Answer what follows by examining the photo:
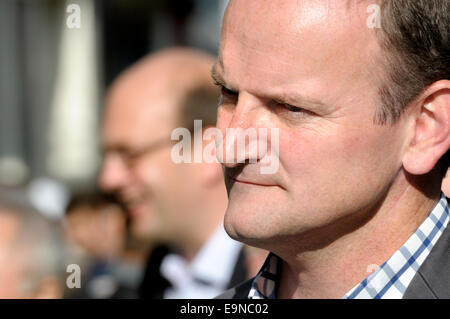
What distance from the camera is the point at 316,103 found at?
1841 mm

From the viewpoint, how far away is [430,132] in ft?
6.20

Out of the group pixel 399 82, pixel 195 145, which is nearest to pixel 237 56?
pixel 399 82

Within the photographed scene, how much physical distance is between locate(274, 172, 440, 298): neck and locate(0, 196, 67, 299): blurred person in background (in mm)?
1686

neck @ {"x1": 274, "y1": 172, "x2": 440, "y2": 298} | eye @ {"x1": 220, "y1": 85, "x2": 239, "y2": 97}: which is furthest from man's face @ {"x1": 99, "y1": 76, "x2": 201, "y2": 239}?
neck @ {"x1": 274, "y1": 172, "x2": 440, "y2": 298}

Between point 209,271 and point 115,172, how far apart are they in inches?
38.8

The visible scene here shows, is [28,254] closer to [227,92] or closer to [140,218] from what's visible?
[140,218]

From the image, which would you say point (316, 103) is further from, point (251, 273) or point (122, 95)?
point (122, 95)

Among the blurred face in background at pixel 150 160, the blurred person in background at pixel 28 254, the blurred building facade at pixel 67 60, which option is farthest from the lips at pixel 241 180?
the blurred building facade at pixel 67 60

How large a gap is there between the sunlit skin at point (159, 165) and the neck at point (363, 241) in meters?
2.21

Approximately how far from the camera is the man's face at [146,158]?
4.28 meters

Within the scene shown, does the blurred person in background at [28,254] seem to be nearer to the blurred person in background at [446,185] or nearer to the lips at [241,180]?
the lips at [241,180]

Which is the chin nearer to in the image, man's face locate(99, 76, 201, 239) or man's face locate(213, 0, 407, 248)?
man's face locate(213, 0, 407, 248)

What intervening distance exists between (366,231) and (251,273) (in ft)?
A: 4.79

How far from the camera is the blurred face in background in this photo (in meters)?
4.26
